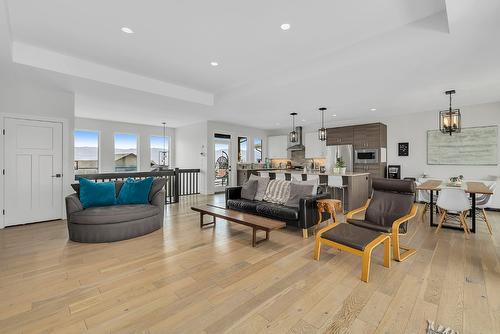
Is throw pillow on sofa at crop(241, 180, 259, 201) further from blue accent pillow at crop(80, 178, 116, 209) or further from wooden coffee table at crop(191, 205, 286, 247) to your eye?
blue accent pillow at crop(80, 178, 116, 209)

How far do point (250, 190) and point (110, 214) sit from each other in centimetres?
261

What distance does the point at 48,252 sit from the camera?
124 inches

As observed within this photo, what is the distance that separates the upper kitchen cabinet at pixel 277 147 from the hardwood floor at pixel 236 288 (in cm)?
663

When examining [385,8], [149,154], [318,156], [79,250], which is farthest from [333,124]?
[79,250]

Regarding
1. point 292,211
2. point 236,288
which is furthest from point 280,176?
point 236,288

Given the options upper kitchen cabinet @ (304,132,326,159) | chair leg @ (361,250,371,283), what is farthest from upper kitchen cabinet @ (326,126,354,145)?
chair leg @ (361,250,371,283)

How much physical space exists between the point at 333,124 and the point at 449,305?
7.31m

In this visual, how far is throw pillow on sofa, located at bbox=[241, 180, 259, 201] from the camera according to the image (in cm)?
504

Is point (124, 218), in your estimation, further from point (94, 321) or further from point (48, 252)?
point (94, 321)

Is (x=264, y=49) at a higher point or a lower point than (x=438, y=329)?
higher

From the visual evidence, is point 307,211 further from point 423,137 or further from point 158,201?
point 423,137

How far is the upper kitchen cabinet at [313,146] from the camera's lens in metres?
8.65

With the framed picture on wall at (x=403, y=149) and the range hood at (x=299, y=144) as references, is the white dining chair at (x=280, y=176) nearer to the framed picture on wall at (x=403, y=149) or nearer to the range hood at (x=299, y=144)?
the range hood at (x=299, y=144)

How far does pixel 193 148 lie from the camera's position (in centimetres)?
909
